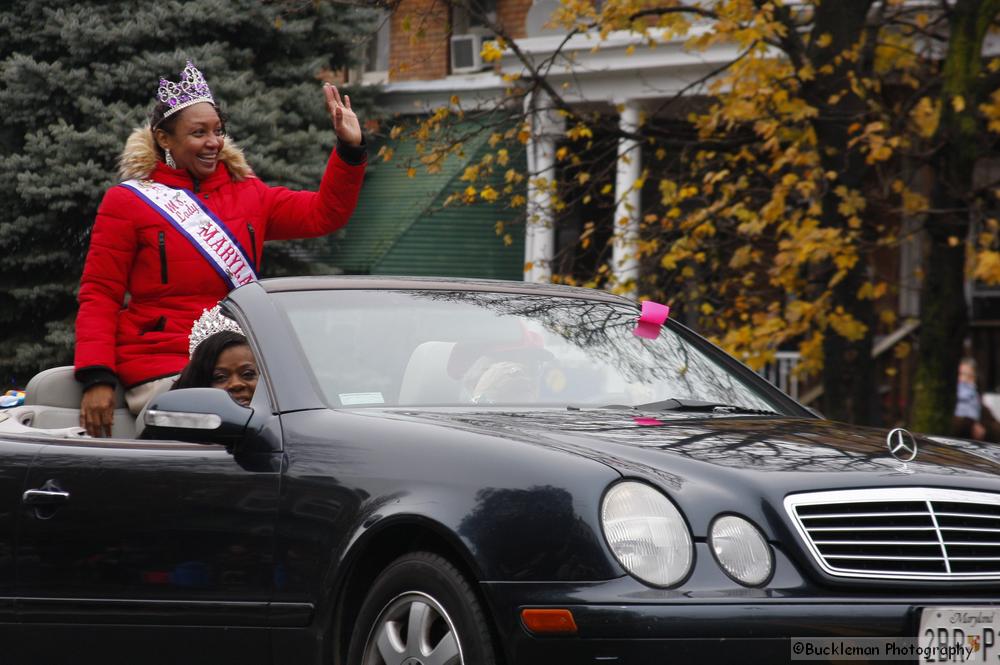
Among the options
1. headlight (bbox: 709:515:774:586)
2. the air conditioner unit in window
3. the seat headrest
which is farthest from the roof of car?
the air conditioner unit in window

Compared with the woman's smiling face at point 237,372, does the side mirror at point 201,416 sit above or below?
below

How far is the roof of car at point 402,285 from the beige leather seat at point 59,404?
1.05m

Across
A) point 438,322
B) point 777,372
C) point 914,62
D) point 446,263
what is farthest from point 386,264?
point 438,322

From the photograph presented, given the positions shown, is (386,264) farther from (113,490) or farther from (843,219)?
(113,490)

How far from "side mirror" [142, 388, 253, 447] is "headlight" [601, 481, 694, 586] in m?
1.25

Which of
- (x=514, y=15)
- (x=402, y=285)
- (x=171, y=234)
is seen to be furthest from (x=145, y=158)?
(x=514, y=15)

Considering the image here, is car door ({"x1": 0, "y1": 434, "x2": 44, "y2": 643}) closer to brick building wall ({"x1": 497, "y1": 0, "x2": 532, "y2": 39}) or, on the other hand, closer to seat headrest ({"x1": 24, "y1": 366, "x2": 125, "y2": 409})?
seat headrest ({"x1": 24, "y1": 366, "x2": 125, "y2": 409})

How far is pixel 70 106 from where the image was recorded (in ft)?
55.3

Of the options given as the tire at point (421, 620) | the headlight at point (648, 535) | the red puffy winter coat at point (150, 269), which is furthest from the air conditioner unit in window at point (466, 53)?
the headlight at point (648, 535)

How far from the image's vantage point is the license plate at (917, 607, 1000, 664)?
3934 mm

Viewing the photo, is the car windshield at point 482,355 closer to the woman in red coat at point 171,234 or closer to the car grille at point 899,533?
the car grille at point 899,533

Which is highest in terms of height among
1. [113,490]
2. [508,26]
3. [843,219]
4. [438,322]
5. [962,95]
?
[508,26]

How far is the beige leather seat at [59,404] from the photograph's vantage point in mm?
6168

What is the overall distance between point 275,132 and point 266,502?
1256cm
